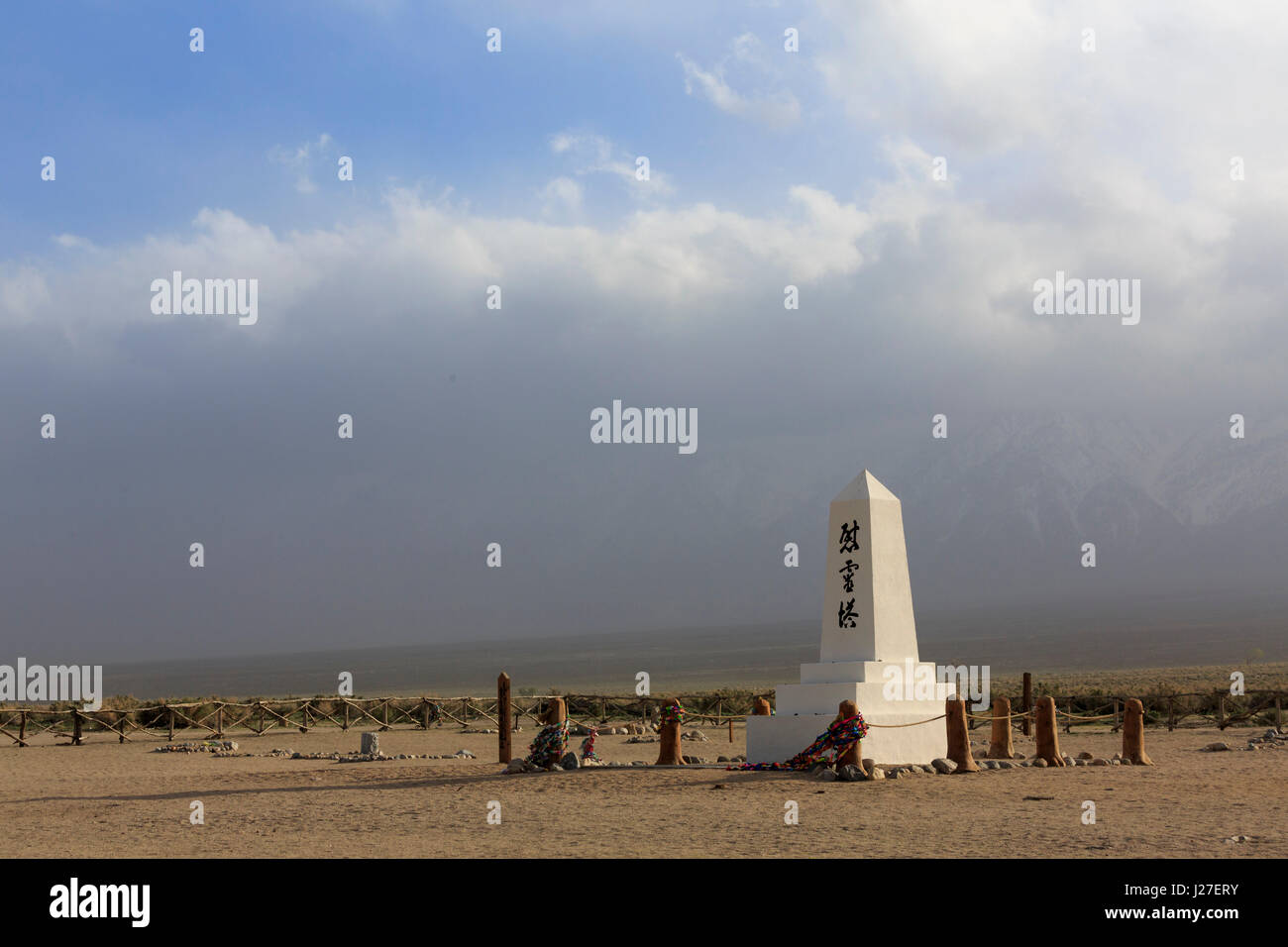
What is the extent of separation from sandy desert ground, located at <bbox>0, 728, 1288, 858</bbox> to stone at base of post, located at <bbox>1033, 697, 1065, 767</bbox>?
840 mm

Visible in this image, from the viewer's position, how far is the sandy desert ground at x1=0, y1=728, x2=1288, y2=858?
11438 mm

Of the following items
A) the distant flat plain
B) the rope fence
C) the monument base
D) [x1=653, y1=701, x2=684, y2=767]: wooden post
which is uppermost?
the monument base

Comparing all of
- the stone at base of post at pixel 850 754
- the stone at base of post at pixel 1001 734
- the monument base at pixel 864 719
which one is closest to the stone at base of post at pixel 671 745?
the monument base at pixel 864 719

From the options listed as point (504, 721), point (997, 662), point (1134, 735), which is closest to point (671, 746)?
point (504, 721)

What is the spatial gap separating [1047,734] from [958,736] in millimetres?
2183

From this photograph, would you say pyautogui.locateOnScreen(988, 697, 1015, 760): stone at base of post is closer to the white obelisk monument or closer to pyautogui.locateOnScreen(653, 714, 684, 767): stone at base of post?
the white obelisk monument

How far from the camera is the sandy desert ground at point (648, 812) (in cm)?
1144

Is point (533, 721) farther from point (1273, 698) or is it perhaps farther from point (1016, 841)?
point (1016, 841)

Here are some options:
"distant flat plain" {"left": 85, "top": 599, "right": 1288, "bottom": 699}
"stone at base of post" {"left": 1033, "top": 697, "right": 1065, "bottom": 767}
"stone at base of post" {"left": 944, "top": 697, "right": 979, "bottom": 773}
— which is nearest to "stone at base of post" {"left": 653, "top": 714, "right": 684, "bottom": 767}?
"stone at base of post" {"left": 944, "top": 697, "right": 979, "bottom": 773}

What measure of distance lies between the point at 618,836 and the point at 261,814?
17.2 feet

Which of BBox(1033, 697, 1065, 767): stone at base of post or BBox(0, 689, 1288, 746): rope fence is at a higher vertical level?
BBox(1033, 697, 1065, 767): stone at base of post

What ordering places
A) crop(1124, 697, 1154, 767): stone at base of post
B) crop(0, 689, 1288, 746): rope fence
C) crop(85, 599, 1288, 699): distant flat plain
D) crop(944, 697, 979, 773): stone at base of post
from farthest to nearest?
crop(85, 599, 1288, 699): distant flat plain → crop(0, 689, 1288, 746): rope fence → crop(1124, 697, 1154, 767): stone at base of post → crop(944, 697, 979, 773): stone at base of post

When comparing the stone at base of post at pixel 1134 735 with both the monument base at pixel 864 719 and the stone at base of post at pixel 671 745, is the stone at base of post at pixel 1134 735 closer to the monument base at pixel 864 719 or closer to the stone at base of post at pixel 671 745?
the monument base at pixel 864 719
